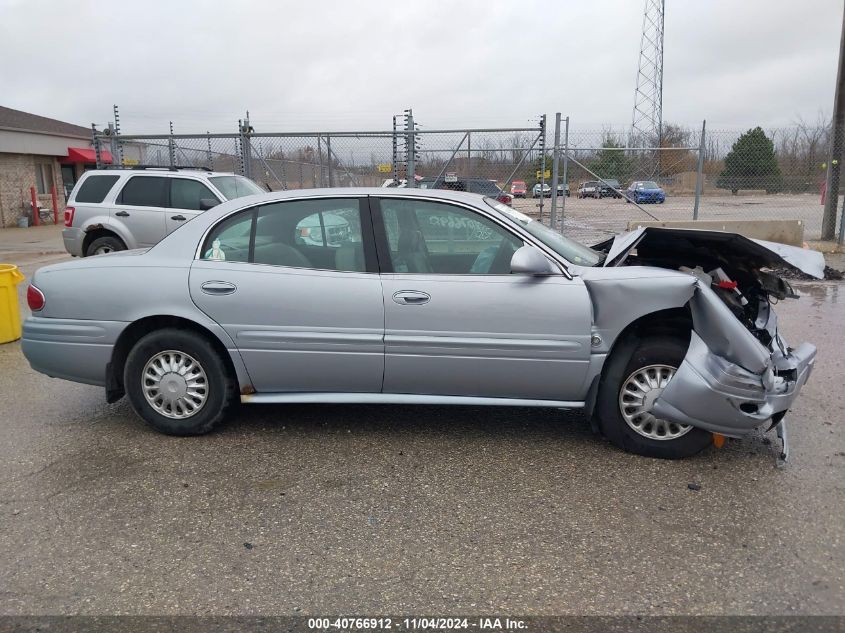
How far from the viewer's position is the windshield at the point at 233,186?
10595mm

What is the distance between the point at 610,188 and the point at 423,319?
1108cm

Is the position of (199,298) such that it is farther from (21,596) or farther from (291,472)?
(21,596)

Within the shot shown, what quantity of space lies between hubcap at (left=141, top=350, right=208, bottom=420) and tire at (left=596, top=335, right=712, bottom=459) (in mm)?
2564

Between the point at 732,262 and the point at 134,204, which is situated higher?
the point at 134,204

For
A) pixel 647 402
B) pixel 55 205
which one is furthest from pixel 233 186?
pixel 55 205

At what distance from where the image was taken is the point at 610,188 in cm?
1402

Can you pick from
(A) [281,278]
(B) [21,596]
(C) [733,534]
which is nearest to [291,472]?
(A) [281,278]

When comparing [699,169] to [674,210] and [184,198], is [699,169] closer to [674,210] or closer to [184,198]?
[674,210]

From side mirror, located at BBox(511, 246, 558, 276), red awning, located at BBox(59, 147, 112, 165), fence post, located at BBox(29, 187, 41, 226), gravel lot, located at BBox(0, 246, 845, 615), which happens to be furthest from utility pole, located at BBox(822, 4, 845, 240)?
fence post, located at BBox(29, 187, 41, 226)

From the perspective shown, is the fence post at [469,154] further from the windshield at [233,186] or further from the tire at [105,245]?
the tire at [105,245]

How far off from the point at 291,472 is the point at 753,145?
47.6 feet

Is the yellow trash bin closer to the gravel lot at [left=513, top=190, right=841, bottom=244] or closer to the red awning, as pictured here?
the gravel lot at [left=513, top=190, right=841, bottom=244]

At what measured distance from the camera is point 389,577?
2.91 meters

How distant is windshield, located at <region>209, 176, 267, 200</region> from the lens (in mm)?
10595
